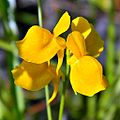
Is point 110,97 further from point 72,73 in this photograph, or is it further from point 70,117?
point 72,73

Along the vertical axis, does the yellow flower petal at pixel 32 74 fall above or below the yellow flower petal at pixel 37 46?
below

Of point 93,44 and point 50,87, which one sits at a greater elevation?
point 93,44

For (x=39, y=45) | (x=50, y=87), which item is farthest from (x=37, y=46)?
(x=50, y=87)

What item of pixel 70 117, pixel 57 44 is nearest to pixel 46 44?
pixel 57 44

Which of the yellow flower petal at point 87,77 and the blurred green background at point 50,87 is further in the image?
the blurred green background at point 50,87

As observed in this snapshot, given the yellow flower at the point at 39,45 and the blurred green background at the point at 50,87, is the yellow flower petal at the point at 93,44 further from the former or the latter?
the blurred green background at the point at 50,87

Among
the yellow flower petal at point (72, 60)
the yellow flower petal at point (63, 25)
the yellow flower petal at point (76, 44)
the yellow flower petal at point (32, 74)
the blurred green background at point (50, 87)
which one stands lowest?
the blurred green background at point (50, 87)

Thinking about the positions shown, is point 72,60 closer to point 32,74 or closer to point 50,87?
point 32,74

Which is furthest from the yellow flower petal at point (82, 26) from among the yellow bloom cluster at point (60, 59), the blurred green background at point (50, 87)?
the blurred green background at point (50, 87)
